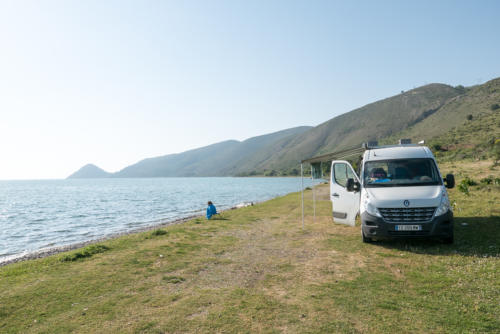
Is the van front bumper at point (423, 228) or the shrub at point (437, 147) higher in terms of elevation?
the shrub at point (437, 147)

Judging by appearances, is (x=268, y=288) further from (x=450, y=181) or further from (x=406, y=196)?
(x=450, y=181)

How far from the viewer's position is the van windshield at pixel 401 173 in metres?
9.00

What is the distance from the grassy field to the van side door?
3.00 ft

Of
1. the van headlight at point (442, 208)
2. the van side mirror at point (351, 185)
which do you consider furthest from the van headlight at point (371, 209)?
the van headlight at point (442, 208)

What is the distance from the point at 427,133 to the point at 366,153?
3603 inches

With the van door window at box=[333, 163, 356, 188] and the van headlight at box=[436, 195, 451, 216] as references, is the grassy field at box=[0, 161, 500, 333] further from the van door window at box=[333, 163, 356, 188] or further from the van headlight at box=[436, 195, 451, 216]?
the van door window at box=[333, 163, 356, 188]

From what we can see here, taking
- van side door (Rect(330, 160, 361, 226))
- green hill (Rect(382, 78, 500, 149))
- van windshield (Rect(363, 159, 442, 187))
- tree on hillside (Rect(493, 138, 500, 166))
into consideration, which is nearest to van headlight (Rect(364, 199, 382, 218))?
van windshield (Rect(363, 159, 442, 187))

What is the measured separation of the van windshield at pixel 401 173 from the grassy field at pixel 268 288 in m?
1.89

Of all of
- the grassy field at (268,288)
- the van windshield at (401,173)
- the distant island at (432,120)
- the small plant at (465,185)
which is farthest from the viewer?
the distant island at (432,120)

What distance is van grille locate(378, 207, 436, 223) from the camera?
26.1 ft

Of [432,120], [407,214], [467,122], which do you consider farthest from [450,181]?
[432,120]

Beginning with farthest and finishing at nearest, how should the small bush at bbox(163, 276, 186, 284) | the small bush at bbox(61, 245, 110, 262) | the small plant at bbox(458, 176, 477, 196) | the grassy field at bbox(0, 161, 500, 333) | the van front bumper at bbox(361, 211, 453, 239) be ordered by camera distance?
the small plant at bbox(458, 176, 477, 196)
the small bush at bbox(61, 245, 110, 262)
the van front bumper at bbox(361, 211, 453, 239)
the small bush at bbox(163, 276, 186, 284)
the grassy field at bbox(0, 161, 500, 333)

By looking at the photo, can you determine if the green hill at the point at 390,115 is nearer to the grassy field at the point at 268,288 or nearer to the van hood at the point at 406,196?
the van hood at the point at 406,196

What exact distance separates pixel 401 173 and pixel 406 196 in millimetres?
1423
